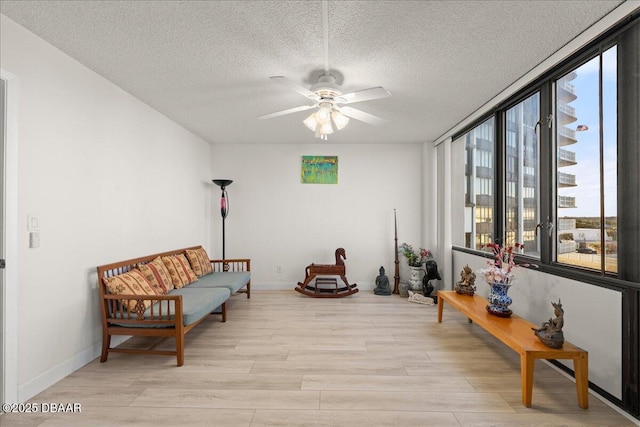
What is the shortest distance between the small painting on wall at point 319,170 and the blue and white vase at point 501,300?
10.6ft

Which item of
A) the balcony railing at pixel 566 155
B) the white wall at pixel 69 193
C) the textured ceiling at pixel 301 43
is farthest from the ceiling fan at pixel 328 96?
the white wall at pixel 69 193

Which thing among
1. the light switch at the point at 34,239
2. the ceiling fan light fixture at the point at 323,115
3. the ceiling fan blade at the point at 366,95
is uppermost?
the ceiling fan blade at the point at 366,95

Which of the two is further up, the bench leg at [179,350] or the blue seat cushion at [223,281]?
the blue seat cushion at [223,281]

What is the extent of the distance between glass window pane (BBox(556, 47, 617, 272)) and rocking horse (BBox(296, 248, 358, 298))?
2879 millimetres

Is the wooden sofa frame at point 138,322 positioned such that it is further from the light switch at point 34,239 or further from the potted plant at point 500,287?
the potted plant at point 500,287

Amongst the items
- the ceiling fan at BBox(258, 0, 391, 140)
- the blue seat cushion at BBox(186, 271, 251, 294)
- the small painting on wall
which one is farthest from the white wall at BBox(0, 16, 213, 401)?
the small painting on wall

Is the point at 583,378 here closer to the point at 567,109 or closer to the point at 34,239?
the point at 567,109

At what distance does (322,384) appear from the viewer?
7.49 ft

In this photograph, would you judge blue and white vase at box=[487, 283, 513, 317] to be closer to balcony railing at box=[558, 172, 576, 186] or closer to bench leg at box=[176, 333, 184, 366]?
balcony railing at box=[558, 172, 576, 186]

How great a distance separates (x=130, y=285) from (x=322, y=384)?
189cm

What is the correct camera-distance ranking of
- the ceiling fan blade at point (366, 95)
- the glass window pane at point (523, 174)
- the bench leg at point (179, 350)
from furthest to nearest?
the glass window pane at point (523, 174) < the bench leg at point (179, 350) < the ceiling fan blade at point (366, 95)

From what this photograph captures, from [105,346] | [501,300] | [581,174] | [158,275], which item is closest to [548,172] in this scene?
[581,174]

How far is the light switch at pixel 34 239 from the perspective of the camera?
7.04 ft

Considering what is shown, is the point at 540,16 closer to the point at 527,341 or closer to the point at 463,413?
the point at 527,341
